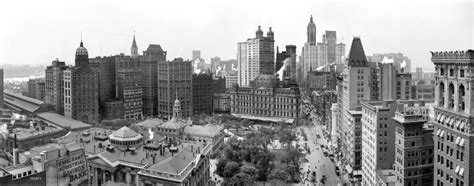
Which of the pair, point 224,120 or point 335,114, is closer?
point 335,114

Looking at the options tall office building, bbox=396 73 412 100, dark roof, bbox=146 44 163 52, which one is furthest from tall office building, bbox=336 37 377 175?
dark roof, bbox=146 44 163 52

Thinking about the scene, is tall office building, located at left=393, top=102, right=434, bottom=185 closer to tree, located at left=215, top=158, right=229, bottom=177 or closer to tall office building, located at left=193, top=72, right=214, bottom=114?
tree, located at left=215, top=158, right=229, bottom=177

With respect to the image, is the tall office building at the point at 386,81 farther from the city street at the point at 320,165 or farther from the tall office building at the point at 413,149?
the tall office building at the point at 413,149

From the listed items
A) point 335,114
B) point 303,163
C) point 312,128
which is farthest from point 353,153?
point 312,128

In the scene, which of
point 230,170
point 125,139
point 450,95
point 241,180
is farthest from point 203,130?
point 450,95

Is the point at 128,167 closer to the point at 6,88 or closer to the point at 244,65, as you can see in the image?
the point at 6,88

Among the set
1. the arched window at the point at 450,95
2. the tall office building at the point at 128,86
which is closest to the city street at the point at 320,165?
the arched window at the point at 450,95
